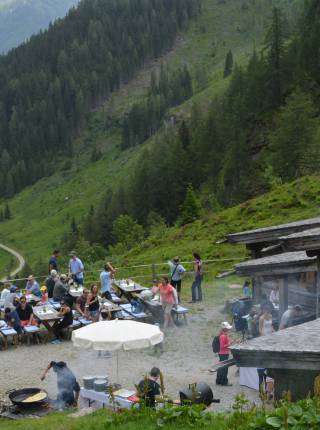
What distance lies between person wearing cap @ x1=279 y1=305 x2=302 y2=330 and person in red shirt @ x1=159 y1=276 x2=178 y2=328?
6.11m

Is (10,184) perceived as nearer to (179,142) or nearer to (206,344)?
(179,142)

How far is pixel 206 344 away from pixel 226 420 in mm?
10474

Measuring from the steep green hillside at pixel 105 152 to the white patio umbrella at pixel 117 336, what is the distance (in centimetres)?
9836

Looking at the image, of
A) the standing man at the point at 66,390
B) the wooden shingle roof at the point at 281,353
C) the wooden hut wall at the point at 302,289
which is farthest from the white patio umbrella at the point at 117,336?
the wooden shingle roof at the point at 281,353

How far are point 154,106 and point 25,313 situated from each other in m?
142

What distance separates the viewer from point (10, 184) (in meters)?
163

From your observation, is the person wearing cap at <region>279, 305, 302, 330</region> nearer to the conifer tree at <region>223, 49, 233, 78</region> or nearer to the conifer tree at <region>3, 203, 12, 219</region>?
the conifer tree at <region>3, 203, 12, 219</region>

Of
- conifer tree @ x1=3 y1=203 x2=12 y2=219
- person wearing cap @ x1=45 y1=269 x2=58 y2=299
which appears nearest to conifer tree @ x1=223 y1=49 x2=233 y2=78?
conifer tree @ x1=3 y1=203 x2=12 y2=219

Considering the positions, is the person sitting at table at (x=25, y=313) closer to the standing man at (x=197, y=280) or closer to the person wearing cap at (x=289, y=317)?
the standing man at (x=197, y=280)

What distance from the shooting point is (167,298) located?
72.2ft

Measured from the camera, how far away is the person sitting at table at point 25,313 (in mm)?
22234

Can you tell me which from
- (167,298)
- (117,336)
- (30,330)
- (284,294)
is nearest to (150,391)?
(117,336)

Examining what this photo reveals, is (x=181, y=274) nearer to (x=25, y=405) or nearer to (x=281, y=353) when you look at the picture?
(x=25, y=405)

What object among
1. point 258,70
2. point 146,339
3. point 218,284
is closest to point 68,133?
point 258,70
